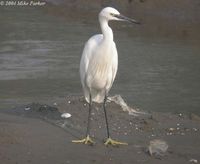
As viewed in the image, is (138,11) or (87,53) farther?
(138,11)

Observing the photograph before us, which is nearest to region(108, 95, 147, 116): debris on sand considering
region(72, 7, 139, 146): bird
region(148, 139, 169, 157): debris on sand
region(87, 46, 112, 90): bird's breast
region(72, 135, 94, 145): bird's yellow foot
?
region(72, 7, 139, 146): bird

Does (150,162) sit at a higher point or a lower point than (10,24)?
higher

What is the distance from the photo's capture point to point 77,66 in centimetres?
1611

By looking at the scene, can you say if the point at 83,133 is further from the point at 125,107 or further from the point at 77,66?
the point at 77,66

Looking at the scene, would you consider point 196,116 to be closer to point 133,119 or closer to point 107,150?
point 133,119

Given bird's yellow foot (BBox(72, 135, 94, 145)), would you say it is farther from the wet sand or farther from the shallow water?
the shallow water

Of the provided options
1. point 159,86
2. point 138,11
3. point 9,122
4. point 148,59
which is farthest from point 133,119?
point 138,11

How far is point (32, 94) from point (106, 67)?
4.38 meters

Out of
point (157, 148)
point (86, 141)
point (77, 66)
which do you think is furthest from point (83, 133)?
point (77, 66)

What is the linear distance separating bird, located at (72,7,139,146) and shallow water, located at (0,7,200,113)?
10.0ft

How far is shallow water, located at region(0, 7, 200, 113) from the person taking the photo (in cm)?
1328

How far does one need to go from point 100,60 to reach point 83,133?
115cm

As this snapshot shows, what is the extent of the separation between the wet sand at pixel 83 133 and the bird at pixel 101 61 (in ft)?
1.29

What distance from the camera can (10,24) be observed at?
22.9 m
